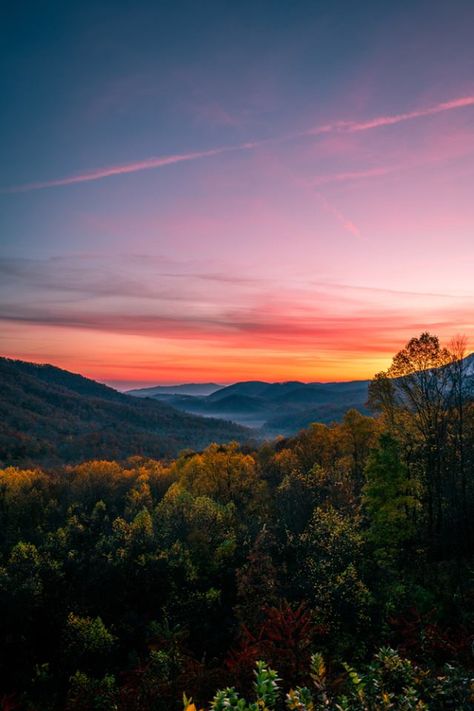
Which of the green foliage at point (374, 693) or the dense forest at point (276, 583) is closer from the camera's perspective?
the green foliage at point (374, 693)

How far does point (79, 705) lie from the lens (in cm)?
1794

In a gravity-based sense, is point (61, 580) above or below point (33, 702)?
above

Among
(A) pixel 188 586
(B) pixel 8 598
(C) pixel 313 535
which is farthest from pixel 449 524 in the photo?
(B) pixel 8 598

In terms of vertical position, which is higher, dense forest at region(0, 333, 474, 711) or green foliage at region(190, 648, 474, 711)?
green foliage at region(190, 648, 474, 711)

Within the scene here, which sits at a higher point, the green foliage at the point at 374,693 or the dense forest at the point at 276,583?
the green foliage at the point at 374,693

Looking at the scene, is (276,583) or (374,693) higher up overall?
(374,693)

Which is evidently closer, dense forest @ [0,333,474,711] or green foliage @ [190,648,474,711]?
green foliage @ [190,648,474,711]

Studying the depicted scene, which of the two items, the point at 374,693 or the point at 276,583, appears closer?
the point at 374,693

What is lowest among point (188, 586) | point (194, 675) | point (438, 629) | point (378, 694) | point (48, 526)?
point (48, 526)

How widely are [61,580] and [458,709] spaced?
29.3 metres

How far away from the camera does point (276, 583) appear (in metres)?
27.2

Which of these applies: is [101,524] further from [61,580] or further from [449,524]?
[449,524]

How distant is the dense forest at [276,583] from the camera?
708 inches

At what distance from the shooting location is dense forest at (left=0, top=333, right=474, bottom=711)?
17984 millimetres
